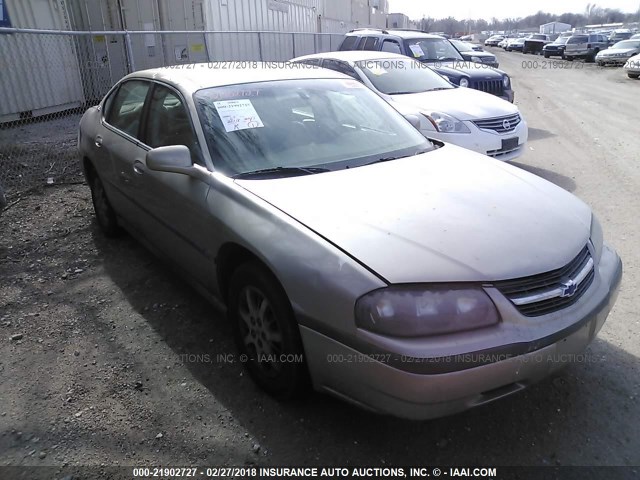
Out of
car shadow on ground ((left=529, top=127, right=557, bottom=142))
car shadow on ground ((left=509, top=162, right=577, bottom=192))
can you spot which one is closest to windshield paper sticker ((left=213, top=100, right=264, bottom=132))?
car shadow on ground ((left=509, top=162, right=577, bottom=192))

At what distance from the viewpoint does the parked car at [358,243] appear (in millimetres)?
1964

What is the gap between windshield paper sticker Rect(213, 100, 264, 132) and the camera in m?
3.04

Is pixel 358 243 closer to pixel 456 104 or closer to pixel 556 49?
pixel 456 104

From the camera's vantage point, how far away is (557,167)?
6941 mm

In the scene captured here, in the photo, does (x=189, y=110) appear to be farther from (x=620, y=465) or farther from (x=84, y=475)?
(x=620, y=465)

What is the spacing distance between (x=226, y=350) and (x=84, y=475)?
105 cm

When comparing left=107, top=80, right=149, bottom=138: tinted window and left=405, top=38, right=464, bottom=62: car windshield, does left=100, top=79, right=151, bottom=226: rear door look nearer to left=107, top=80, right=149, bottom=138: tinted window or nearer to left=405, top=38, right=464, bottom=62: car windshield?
left=107, top=80, right=149, bottom=138: tinted window

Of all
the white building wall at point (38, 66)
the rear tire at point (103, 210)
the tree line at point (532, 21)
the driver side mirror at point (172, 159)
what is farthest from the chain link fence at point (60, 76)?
the tree line at point (532, 21)

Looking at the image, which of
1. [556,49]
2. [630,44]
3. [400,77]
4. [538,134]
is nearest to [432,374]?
[400,77]

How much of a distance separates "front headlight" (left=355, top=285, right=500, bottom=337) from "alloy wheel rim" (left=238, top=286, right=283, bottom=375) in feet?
1.99

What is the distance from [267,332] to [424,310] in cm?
90

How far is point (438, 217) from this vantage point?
234 centimetres

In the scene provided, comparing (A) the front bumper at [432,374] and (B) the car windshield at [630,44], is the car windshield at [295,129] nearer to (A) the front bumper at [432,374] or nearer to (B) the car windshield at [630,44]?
(A) the front bumper at [432,374]

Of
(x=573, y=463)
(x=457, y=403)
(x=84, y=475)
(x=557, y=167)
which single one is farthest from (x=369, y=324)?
(x=557, y=167)
